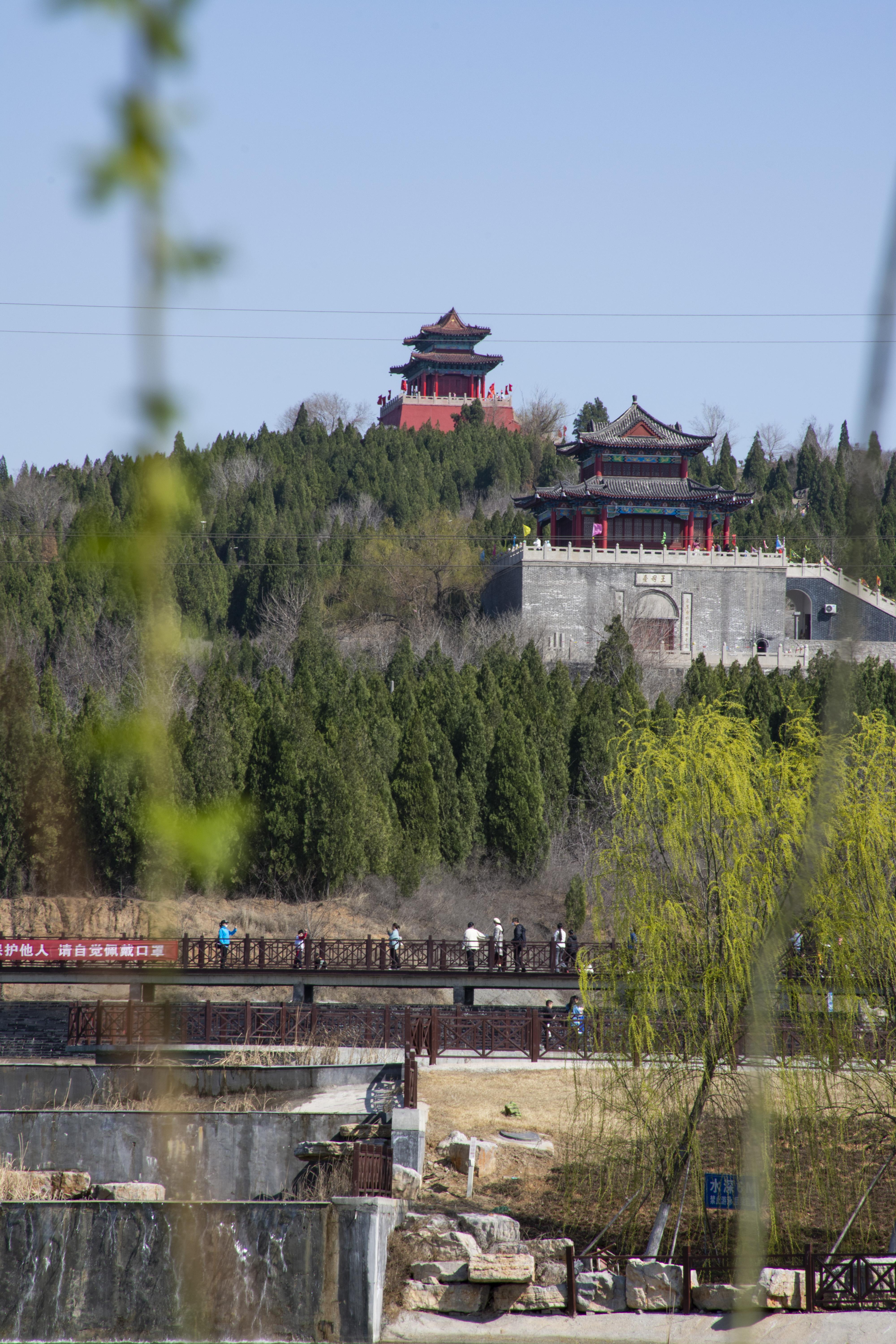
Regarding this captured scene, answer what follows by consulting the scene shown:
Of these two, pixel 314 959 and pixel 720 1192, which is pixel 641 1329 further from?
pixel 314 959

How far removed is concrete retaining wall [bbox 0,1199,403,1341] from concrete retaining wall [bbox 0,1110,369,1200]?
2.53m

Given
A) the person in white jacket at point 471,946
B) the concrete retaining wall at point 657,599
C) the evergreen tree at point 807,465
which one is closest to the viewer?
the person in white jacket at point 471,946

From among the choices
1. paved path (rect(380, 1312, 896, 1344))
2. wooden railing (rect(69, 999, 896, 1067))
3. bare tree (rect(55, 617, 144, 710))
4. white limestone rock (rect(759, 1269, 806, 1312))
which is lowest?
paved path (rect(380, 1312, 896, 1344))

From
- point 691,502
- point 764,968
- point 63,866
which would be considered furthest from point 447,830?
point 764,968

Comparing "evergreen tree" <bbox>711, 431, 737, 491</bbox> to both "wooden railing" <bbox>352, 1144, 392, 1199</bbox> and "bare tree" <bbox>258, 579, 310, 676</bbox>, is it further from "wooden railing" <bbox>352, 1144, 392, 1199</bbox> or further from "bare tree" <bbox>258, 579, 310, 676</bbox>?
"wooden railing" <bbox>352, 1144, 392, 1199</bbox>

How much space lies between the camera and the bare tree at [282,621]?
51.0 metres

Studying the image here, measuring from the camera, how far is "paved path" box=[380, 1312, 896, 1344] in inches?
482

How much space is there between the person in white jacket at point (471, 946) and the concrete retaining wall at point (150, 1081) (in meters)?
5.35

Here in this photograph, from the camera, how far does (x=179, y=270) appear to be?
1.58m

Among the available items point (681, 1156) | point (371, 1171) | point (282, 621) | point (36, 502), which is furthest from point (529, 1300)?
point (36, 502)

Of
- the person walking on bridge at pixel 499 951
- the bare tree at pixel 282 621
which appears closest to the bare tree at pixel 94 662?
the bare tree at pixel 282 621

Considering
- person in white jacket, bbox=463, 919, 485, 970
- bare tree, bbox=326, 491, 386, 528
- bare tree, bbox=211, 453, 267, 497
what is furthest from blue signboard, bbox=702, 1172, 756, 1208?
bare tree, bbox=211, 453, 267, 497

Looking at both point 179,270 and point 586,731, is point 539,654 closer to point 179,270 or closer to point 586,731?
point 586,731

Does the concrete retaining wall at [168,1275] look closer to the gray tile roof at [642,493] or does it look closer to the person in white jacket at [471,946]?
the person in white jacket at [471,946]
